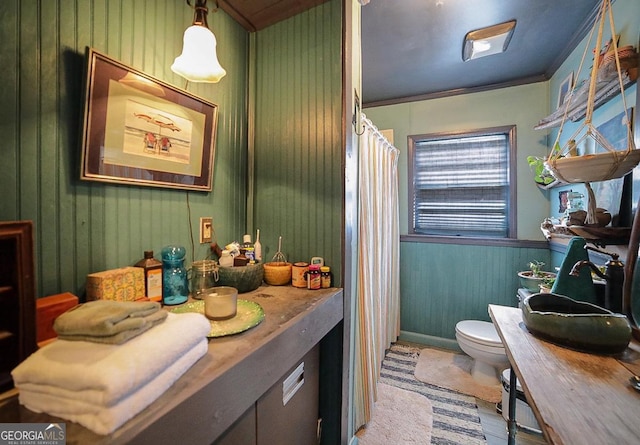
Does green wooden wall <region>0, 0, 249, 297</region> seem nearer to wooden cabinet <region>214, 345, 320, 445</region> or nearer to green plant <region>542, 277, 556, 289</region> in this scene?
wooden cabinet <region>214, 345, 320, 445</region>

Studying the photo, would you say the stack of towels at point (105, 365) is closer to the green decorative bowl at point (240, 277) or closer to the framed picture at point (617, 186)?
the green decorative bowl at point (240, 277)

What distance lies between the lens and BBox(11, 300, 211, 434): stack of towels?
43cm

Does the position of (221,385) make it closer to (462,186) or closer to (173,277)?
(173,277)

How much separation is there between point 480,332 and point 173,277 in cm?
216

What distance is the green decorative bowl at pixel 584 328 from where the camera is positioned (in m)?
0.78

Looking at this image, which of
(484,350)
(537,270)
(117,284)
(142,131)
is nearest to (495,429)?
(484,350)

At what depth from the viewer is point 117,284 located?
2.67ft

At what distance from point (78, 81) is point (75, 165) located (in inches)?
10.1

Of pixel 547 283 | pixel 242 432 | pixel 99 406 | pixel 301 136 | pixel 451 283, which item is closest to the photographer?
pixel 99 406

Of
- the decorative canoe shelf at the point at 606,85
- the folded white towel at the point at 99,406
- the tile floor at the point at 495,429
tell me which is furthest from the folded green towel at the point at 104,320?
the decorative canoe shelf at the point at 606,85

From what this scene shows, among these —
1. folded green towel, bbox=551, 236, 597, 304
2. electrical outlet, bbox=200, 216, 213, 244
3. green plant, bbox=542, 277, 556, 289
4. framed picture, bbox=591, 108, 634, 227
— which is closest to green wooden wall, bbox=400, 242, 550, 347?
green plant, bbox=542, 277, 556, 289

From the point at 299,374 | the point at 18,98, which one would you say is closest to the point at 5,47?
the point at 18,98

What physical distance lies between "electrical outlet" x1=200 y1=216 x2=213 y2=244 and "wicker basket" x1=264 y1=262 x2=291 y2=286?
0.30 meters

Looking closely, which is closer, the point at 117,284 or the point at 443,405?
the point at 117,284
